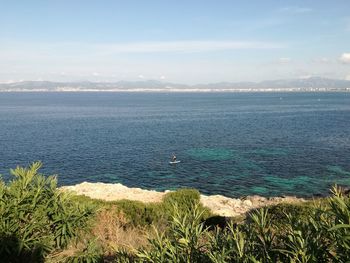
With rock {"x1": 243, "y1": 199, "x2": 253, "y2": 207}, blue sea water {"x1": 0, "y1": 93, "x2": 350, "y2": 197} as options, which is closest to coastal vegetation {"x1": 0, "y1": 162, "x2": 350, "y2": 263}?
Result: rock {"x1": 243, "y1": 199, "x2": 253, "y2": 207}

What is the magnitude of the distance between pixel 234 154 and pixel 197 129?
104 ft

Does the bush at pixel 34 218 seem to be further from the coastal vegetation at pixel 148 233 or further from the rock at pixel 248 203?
the rock at pixel 248 203

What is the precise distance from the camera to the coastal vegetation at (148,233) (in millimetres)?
6094

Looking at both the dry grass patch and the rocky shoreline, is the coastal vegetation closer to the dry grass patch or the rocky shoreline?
the dry grass patch

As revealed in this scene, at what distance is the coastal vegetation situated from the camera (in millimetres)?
6094

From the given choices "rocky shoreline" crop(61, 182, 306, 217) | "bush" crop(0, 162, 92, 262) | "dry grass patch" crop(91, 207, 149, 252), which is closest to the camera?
"bush" crop(0, 162, 92, 262)

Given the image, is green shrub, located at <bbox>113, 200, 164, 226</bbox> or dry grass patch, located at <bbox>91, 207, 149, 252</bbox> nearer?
dry grass patch, located at <bbox>91, 207, 149, 252</bbox>

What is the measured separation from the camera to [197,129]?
94625mm

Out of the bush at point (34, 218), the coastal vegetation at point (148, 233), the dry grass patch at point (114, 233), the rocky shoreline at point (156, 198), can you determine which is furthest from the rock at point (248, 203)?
the bush at point (34, 218)

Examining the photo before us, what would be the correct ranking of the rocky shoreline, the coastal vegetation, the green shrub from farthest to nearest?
the rocky shoreline < the green shrub < the coastal vegetation

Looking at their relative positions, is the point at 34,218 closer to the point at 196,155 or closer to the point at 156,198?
the point at 156,198

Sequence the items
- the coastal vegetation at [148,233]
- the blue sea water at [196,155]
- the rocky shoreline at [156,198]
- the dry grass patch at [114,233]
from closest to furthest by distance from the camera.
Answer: the coastal vegetation at [148,233], the dry grass patch at [114,233], the rocky shoreline at [156,198], the blue sea water at [196,155]

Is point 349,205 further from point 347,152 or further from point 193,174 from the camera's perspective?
point 347,152

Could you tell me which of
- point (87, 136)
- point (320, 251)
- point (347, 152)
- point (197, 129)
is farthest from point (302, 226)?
point (197, 129)
